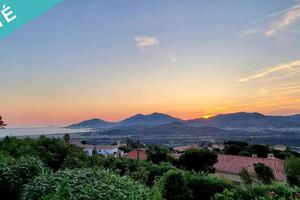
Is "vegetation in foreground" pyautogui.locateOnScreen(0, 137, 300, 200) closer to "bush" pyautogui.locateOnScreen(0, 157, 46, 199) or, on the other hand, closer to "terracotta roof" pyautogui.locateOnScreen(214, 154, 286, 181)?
"bush" pyautogui.locateOnScreen(0, 157, 46, 199)

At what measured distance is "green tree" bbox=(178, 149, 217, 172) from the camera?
1147 inches

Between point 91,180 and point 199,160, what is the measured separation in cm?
2607

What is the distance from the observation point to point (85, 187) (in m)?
3.91

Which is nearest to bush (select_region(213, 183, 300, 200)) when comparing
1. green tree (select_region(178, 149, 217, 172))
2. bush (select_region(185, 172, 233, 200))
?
bush (select_region(185, 172, 233, 200))

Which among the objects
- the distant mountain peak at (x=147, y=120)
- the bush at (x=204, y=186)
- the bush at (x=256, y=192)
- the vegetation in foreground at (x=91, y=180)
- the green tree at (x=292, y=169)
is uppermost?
the distant mountain peak at (x=147, y=120)

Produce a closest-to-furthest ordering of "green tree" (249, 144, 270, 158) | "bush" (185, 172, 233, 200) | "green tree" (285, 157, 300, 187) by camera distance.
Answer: "bush" (185, 172, 233, 200), "green tree" (285, 157, 300, 187), "green tree" (249, 144, 270, 158)

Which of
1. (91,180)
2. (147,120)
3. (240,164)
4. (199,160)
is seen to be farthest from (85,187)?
(147,120)

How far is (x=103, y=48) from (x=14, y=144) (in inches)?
221

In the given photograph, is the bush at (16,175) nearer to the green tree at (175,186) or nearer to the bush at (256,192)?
the green tree at (175,186)

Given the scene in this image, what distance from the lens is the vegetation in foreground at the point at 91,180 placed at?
406 centimetres

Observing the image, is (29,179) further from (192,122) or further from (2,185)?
(192,122)

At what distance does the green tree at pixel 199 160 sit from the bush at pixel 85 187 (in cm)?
2501

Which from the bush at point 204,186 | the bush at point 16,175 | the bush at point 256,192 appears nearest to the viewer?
the bush at point 16,175

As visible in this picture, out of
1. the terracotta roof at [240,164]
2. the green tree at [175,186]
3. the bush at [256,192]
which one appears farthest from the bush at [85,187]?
the terracotta roof at [240,164]
